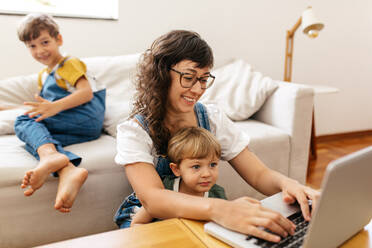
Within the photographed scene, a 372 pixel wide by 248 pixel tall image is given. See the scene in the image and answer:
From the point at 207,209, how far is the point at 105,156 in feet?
2.66

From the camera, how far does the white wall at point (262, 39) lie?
225 cm

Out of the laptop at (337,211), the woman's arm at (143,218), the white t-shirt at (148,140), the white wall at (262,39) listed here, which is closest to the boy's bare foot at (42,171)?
the white t-shirt at (148,140)

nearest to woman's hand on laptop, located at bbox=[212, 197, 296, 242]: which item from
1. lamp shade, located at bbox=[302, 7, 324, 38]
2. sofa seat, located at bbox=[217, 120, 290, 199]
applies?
sofa seat, located at bbox=[217, 120, 290, 199]

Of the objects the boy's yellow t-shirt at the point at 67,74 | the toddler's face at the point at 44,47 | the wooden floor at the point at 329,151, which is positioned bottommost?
the wooden floor at the point at 329,151

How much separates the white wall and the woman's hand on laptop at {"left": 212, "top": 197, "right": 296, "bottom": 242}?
6.19ft

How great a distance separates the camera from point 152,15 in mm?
2434

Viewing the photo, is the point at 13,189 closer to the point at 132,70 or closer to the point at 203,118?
the point at 203,118

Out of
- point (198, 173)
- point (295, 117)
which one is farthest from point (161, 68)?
point (295, 117)

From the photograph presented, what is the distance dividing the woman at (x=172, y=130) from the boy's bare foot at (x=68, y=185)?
0.22 metres

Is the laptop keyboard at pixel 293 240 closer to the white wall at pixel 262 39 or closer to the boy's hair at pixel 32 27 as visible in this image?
the boy's hair at pixel 32 27

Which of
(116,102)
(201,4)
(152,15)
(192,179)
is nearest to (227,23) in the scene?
(201,4)

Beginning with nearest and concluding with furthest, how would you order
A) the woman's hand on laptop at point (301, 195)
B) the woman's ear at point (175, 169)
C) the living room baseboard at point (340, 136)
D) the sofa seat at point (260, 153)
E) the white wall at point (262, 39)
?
the woman's hand on laptop at point (301, 195) < the woman's ear at point (175, 169) < the sofa seat at point (260, 153) < the white wall at point (262, 39) < the living room baseboard at point (340, 136)

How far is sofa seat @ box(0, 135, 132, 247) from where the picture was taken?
1257 mm

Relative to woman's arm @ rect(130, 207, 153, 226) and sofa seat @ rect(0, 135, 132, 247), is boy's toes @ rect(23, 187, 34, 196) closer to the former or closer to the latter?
sofa seat @ rect(0, 135, 132, 247)
